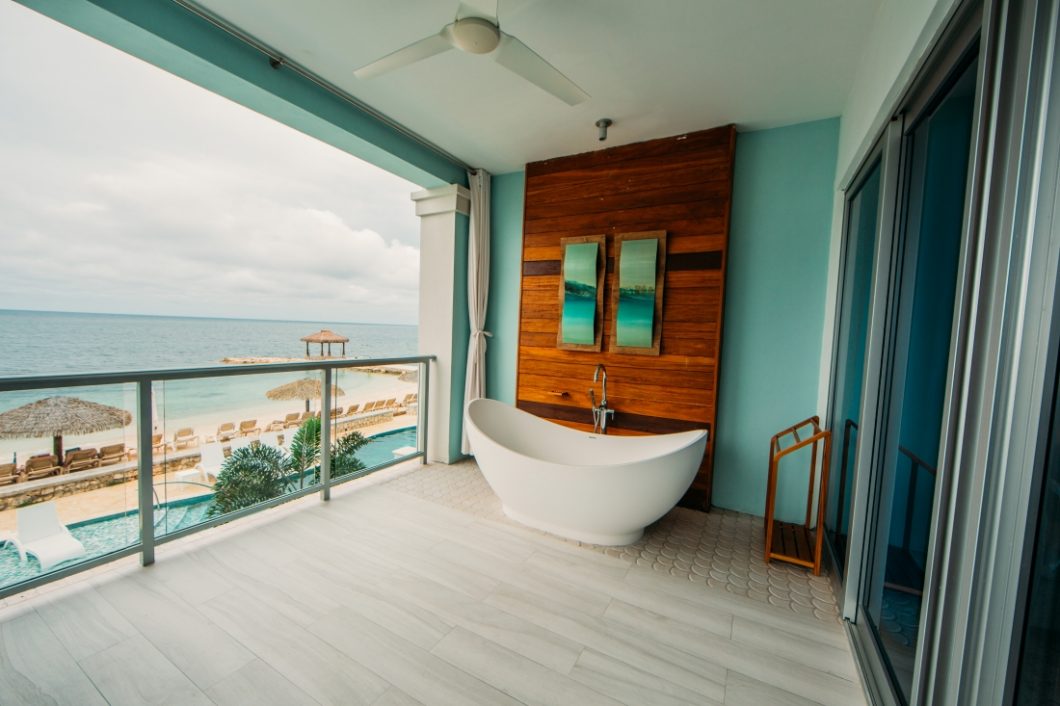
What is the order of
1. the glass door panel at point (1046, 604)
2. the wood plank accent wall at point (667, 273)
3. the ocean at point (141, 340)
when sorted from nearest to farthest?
the glass door panel at point (1046, 604)
the wood plank accent wall at point (667, 273)
the ocean at point (141, 340)

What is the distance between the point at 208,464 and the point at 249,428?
27 cm

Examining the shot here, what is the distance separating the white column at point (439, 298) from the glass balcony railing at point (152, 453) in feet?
2.59

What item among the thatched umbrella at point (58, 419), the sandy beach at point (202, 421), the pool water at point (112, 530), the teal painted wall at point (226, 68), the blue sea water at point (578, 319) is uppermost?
the teal painted wall at point (226, 68)

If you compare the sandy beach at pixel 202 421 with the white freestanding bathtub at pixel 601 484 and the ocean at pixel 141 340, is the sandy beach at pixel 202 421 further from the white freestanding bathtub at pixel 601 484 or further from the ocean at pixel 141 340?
the ocean at pixel 141 340

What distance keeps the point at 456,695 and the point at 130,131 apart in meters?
17.4

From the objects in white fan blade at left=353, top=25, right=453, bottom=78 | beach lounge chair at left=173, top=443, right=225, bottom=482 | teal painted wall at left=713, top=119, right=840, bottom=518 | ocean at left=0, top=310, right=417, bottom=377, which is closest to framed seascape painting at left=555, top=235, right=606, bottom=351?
teal painted wall at left=713, top=119, right=840, bottom=518

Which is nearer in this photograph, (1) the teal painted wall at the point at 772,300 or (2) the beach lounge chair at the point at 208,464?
(2) the beach lounge chair at the point at 208,464

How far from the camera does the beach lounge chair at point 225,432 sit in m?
2.26

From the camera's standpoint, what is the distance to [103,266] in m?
14.9

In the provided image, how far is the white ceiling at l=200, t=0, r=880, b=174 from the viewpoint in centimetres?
174

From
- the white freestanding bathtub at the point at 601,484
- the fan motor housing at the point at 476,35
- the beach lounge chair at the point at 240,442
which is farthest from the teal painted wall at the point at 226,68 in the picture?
the white freestanding bathtub at the point at 601,484

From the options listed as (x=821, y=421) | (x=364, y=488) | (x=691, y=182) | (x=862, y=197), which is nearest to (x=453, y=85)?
(x=691, y=182)

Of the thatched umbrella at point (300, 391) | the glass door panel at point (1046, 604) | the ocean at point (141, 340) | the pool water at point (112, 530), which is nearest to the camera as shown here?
the glass door panel at point (1046, 604)

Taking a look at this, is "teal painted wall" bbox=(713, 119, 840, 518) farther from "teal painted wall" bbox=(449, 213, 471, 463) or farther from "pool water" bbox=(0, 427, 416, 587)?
"pool water" bbox=(0, 427, 416, 587)
